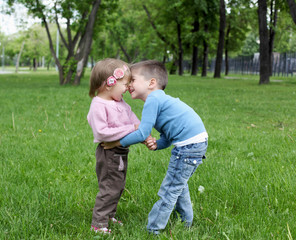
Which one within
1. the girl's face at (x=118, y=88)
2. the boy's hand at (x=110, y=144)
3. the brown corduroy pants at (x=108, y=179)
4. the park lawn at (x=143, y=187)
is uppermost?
the girl's face at (x=118, y=88)

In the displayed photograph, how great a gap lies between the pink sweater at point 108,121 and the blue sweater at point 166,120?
0.08 meters

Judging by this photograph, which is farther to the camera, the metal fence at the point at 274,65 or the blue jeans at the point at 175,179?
the metal fence at the point at 274,65

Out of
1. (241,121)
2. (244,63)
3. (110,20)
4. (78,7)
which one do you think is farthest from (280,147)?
(244,63)

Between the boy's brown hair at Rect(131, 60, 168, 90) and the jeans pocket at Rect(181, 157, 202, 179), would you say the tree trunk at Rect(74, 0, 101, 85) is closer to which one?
the boy's brown hair at Rect(131, 60, 168, 90)

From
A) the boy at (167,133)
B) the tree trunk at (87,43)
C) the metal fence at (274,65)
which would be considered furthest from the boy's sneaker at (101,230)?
the metal fence at (274,65)

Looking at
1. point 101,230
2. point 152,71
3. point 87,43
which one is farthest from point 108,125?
point 87,43

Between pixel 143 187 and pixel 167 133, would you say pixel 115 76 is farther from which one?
pixel 143 187

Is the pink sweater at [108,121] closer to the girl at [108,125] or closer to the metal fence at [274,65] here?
the girl at [108,125]

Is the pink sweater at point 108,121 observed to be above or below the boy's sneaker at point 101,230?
above

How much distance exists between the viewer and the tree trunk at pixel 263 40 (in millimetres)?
18703

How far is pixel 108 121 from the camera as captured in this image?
8.75ft

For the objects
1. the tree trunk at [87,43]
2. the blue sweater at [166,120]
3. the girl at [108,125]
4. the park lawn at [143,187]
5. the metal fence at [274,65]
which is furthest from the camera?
the metal fence at [274,65]

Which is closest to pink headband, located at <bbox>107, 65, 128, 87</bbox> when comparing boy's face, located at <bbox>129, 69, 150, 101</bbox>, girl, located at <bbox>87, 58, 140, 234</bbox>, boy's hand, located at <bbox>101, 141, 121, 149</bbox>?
girl, located at <bbox>87, 58, 140, 234</bbox>

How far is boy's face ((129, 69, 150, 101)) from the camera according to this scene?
106 inches
